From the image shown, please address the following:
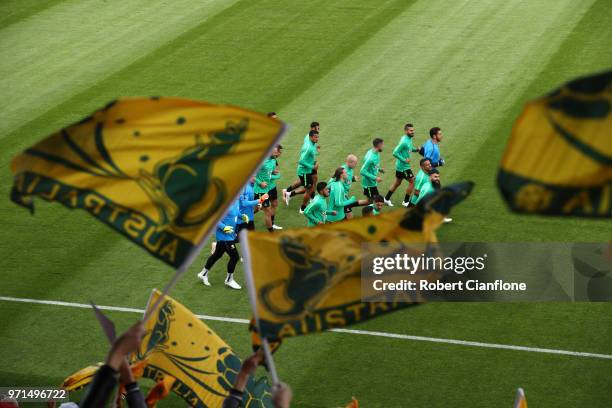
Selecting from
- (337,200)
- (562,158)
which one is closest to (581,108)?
(562,158)

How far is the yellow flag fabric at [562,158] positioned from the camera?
7.62m

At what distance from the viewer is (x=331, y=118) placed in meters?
27.6

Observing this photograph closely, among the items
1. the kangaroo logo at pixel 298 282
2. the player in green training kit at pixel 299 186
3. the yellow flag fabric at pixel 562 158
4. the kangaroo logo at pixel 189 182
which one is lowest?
the player in green training kit at pixel 299 186

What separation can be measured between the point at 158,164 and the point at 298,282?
1659 mm

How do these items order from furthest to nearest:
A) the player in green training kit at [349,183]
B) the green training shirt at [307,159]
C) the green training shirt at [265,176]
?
the green training shirt at [307,159] < the green training shirt at [265,176] < the player in green training kit at [349,183]

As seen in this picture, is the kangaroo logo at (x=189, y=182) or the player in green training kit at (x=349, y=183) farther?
the player in green training kit at (x=349, y=183)

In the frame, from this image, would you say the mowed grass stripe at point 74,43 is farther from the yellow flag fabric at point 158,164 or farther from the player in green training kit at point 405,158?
the yellow flag fabric at point 158,164

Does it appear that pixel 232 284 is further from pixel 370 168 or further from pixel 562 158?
pixel 562 158

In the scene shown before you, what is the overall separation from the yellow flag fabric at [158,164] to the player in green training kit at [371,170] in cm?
1351

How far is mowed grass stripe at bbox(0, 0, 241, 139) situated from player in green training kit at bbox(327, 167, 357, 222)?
9.51 metres

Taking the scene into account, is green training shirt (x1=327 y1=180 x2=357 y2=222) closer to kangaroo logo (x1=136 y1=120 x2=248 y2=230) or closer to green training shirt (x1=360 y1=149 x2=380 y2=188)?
green training shirt (x1=360 y1=149 x2=380 y2=188)

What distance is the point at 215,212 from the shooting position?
9.59m


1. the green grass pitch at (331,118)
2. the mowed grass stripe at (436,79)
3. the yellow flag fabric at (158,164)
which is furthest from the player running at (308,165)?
the yellow flag fabric at (158,164)

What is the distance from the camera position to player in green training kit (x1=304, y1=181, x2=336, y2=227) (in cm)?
2138
